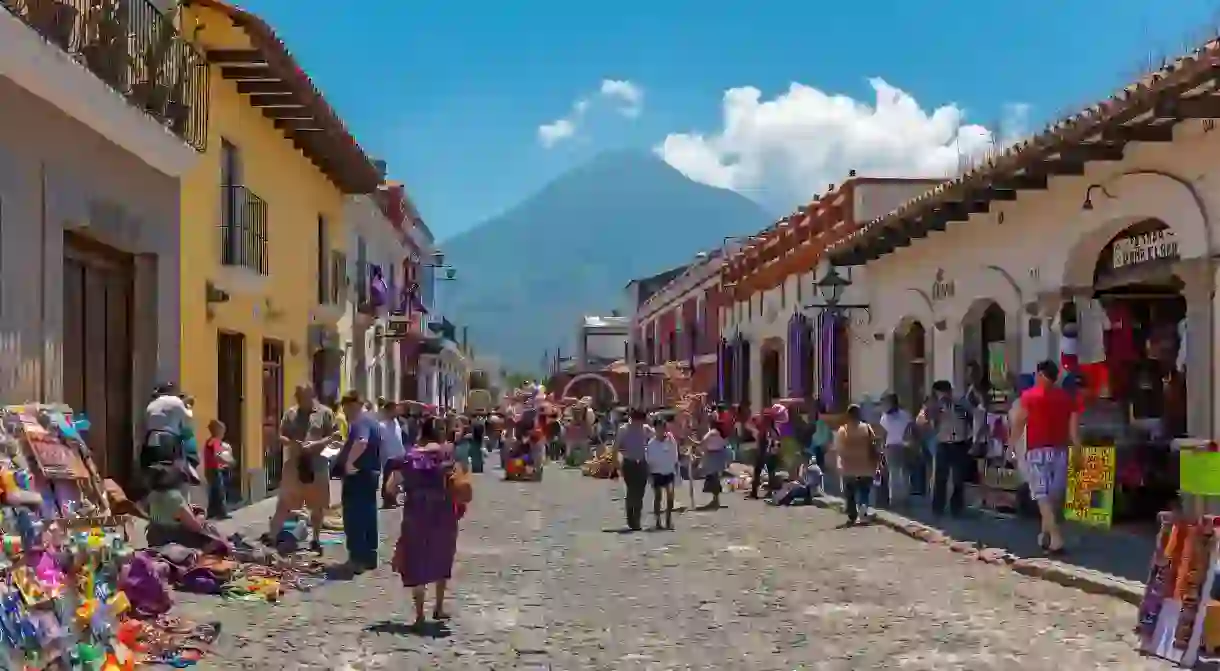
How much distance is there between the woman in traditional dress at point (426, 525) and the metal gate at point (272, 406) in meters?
10.7

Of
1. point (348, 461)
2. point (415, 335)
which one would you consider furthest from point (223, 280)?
point (415, 335)

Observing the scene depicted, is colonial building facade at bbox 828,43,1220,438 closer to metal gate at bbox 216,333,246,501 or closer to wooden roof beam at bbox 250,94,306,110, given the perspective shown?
wooden roof beam at bbox 250,94,306,110

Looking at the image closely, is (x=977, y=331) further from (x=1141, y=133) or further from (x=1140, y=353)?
(x=1141, y=133)

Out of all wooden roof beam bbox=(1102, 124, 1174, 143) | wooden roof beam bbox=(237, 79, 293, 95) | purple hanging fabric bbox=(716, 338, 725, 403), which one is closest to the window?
purple hanging fabric bbox=(716, 338, 725, 403)

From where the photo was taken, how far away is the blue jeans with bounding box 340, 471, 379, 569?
1153 cm

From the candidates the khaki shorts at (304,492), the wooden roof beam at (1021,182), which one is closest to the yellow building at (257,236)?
the khaki shorts at (304,492)

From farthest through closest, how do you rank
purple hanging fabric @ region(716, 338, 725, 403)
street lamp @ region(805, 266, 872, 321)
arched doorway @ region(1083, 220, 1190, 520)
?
purple hanging fabric @ region(716, 338, 725, 403), street lamp @ region(805, 266, 872, 321), arched doorway @ region(1083, 220, 1190, 520)

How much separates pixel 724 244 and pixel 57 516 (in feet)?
118

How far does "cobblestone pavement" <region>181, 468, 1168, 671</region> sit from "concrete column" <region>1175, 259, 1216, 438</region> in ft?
8.19

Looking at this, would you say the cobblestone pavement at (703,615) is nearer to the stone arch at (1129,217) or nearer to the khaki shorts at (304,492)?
the khaki shorts at (304,492)

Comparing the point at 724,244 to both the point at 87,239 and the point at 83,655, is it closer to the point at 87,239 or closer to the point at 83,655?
the point at 87,239

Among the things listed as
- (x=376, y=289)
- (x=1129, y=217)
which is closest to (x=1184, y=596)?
(x=1129, y=217)

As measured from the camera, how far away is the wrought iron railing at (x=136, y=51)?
386 inches

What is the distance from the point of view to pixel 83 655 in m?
6.62
